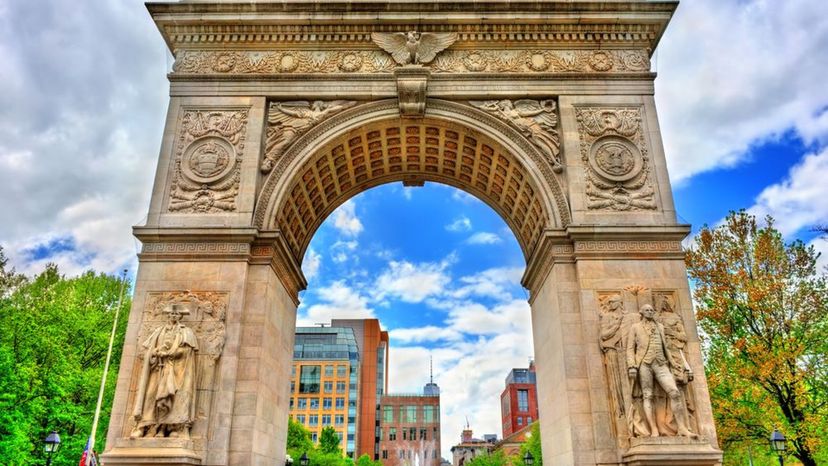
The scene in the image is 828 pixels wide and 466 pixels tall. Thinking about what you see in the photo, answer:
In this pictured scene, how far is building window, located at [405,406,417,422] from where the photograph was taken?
102625 millimetres

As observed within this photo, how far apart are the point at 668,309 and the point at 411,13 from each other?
455 inches

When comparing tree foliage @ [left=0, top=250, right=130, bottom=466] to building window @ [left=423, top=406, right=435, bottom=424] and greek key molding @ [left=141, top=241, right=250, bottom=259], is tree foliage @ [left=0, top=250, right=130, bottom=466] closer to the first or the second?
greek key molding @ [left=141, top=241, right=250, bottom=259]

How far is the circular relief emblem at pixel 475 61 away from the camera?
1727 cm

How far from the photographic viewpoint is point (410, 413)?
103 m

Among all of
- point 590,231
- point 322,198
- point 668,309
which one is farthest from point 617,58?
point 322,198

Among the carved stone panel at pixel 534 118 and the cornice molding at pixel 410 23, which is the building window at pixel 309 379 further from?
the carved stone panel at pixel 534 118

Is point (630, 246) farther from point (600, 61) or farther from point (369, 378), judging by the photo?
point (369, 378)

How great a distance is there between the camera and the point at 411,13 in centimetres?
1734

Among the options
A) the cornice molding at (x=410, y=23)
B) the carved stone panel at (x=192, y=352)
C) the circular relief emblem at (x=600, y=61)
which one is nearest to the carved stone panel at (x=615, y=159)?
the circular relief emblem at (x=600, y=61)

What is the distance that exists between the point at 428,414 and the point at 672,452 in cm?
9571

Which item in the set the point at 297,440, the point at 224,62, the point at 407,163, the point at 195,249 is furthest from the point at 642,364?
the point at 297,440

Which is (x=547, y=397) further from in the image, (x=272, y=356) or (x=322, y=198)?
(x=322, y=198)

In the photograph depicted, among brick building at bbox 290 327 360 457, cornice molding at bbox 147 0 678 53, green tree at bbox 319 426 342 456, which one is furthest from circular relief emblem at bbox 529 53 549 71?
brick building at bbox 290 327 360 457

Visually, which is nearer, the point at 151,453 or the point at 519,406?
the point at 151,453
